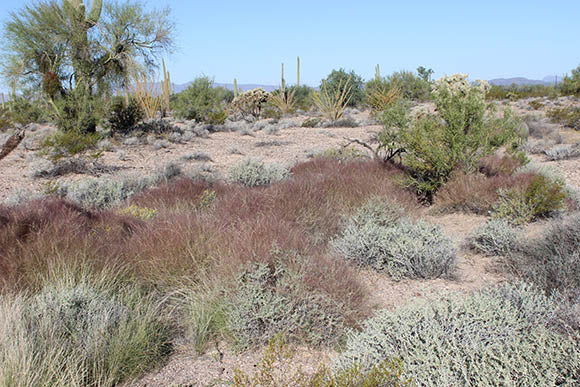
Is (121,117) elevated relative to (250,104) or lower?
lower

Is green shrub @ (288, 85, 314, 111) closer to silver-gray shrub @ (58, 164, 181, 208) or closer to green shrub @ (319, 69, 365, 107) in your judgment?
green shrub @ (319, 69, 365, 107)

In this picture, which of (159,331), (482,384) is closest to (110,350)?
(159,331)

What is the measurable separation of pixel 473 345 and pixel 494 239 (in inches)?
118

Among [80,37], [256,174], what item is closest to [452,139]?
[256,174]

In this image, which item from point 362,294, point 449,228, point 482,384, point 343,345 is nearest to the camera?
point 482,384

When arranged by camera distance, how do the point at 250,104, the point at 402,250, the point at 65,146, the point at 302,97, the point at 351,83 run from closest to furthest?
the point at 402,250, the point at 65,146, the point at 250,104, the point at 351,83, the point at 302,97

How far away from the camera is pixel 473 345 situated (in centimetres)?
262

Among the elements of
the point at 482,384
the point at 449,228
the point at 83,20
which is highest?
the point at 83,20

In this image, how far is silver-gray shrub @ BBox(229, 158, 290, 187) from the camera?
9172 mm

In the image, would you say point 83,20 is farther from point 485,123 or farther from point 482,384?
point 482,384

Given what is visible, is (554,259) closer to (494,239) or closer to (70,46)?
(494,239)

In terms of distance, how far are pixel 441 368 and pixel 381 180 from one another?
216 inches

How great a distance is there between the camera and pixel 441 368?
248 centimetres

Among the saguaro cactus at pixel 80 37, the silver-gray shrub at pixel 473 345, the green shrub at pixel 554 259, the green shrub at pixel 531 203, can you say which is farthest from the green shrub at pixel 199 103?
the silver-gray shrub at pixel 473 345
